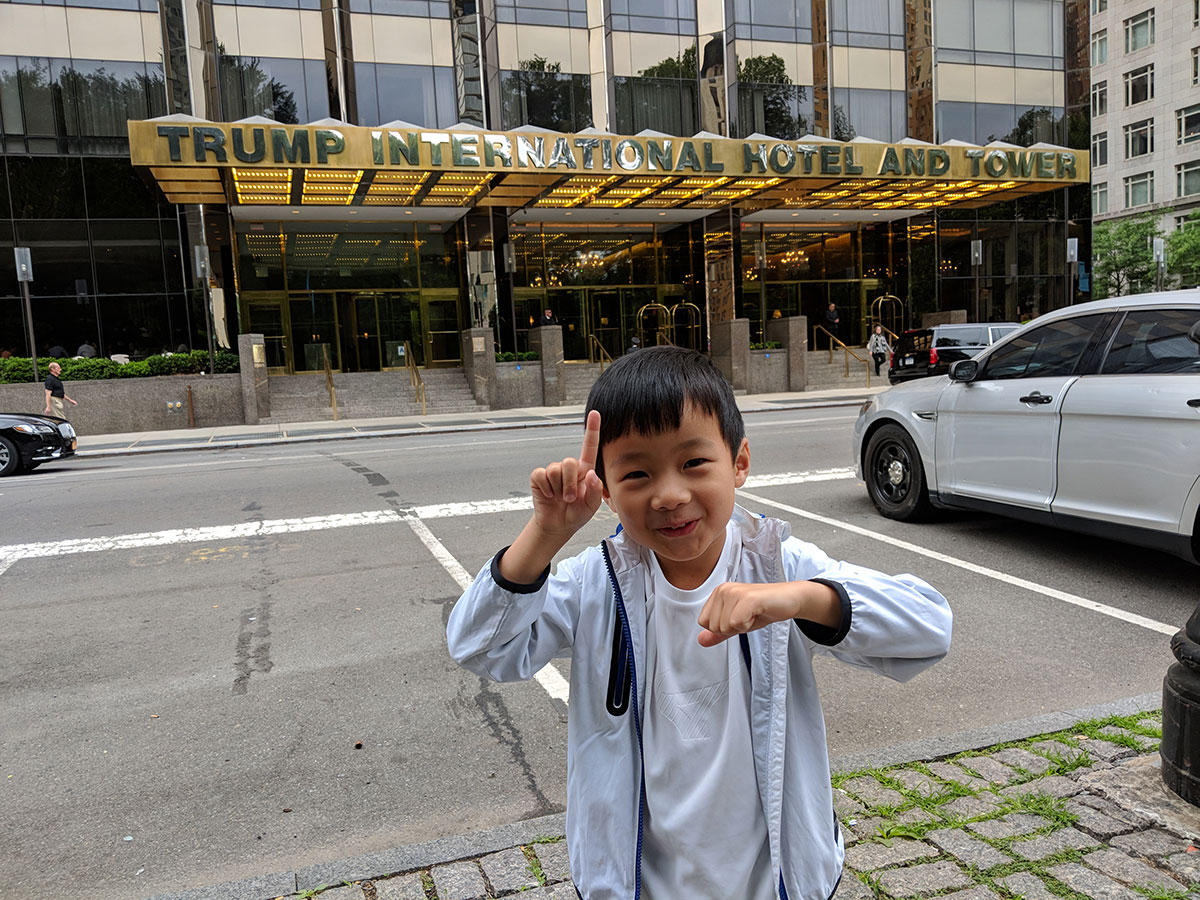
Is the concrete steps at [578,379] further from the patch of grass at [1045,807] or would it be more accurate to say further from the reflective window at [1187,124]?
the reflective window at [1187,124]

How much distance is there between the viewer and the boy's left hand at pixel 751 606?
4.62 ft

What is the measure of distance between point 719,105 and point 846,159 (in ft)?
26.2

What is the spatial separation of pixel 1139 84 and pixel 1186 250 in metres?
17.4

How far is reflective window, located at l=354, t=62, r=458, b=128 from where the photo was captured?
93.8 ft

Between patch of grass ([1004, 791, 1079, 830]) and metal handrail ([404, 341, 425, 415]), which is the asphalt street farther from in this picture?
metal handrail ([404, 341, 425, 415])

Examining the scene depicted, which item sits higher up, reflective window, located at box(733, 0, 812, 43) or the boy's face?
Result: reflective window, located at box(733, 0, 812, 43)

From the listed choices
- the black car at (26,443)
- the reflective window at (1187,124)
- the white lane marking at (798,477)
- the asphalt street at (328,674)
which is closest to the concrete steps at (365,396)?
the black car at (26,443)

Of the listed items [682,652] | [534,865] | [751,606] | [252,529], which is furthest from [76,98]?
[751,606]

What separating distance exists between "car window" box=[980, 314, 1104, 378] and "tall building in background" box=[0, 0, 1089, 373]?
19143 millimetres

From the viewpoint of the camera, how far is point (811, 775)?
Result: 1750 mm

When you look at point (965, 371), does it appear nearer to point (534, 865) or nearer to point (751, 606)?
point (534, 865)

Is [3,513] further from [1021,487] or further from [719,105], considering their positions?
[719,105]

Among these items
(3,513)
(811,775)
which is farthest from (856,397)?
(811,775)

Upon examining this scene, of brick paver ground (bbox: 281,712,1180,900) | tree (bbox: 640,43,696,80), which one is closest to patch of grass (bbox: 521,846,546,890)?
brick paver ground (bbox: 281,712,1180,900)
